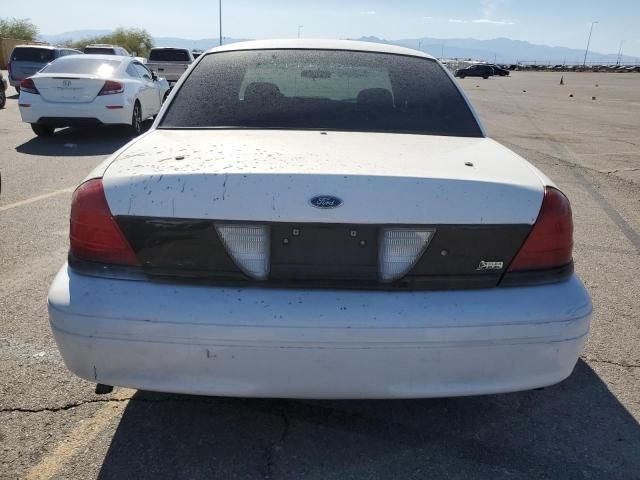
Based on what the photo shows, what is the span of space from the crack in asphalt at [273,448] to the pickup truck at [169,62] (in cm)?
2359

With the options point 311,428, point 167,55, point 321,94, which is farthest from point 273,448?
point 167,55

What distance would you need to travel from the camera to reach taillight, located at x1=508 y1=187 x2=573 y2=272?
2.25 meters

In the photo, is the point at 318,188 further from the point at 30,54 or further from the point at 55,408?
the point at 30,54

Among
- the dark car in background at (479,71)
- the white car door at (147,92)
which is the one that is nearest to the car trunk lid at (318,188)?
the white car door at (147,92)

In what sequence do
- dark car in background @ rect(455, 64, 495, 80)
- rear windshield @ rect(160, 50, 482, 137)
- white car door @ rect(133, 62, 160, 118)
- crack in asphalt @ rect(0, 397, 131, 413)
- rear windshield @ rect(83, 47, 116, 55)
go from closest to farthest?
crack in asphalt @ rect(0, 397, 131, 413)
rear windshield @ rect(160, 50, 482, 137)
white car door @ rect(133, 62, 160, 118)
rear windshield @ rect(83, 47, 116, 55)
dark car in background @ rect(455, 64, 495, 80)

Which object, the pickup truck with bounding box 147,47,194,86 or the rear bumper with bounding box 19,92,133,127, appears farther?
the pickup truck with bounding box 147,47,194,86

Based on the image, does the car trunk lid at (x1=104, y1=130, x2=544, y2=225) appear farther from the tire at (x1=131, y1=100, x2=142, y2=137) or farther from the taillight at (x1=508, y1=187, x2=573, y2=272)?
the tire at (x1=131, y1=100, x2=142, y2=137)

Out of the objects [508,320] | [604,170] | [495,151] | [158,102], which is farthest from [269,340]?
[158,102]

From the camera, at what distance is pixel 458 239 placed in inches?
85.9

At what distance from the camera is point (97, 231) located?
7.30 ft

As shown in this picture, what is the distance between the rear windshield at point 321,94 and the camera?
122 inches

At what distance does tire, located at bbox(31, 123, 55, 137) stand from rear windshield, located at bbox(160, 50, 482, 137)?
8.47 metres

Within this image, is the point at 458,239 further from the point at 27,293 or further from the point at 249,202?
the point at 27,293

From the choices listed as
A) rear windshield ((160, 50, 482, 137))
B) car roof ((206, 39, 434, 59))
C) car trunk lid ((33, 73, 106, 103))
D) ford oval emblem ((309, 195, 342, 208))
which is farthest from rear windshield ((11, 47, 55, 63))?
ford oval emblem ((309, 195, 342, 208))
